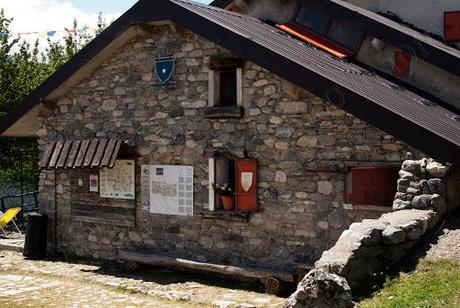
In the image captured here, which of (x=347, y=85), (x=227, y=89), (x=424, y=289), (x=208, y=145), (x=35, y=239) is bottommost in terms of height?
(x=35, y=239)

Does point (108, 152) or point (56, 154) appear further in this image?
point (56, 154)

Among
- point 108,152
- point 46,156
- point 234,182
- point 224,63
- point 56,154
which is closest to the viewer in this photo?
point 224,63

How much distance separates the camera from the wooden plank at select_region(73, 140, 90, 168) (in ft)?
38.0

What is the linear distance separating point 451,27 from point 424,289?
311 inches

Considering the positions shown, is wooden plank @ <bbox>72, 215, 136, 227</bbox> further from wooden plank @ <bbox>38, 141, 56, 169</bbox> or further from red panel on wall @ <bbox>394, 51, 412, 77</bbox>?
red panel on wall @ <bbox>394, 51, 412, 77</bbox>

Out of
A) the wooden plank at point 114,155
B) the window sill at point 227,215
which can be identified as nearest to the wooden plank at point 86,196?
the wooden plank at point 114,155

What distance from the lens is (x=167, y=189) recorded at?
11.1 metres

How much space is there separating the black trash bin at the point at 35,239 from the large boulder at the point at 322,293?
26.7 ft

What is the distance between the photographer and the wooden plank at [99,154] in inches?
444

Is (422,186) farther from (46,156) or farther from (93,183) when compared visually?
(46,156)

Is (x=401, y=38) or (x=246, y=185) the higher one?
(x=401, y=38)

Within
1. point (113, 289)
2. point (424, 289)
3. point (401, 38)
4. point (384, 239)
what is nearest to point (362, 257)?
point (384, 239)

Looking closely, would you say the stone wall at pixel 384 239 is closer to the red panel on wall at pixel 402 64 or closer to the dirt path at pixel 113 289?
the dirt path at pixel 113 289

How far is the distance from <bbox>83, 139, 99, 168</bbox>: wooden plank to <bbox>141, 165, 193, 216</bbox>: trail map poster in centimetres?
101
